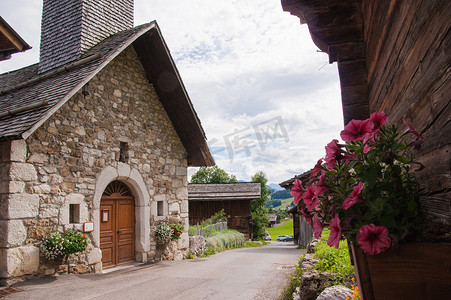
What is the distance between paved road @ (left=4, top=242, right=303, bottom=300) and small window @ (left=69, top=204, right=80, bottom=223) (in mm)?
1071

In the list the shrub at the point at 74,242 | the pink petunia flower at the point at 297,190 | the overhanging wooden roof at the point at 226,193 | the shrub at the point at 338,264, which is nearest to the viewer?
the pink petunia flower at the point at 297,190

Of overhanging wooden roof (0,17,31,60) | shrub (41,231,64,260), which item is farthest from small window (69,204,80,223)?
overhanging wooden roof (0,17,31,60)

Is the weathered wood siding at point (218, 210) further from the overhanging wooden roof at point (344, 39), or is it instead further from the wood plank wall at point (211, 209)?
the overhanging wooden roof at point (344, 39)

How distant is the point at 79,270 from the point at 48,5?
24.2 feet

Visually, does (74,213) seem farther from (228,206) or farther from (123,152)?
(228,206)

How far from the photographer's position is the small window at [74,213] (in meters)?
7.07

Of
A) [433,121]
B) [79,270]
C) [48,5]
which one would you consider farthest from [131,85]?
[433,121]

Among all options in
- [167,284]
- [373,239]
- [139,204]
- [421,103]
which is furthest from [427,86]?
[139,204]

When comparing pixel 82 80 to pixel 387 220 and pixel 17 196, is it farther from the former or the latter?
pixel 387 220

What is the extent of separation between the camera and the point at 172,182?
9922mm

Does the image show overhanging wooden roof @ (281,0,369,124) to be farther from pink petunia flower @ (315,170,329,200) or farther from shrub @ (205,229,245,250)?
shrub @ (205,229,245,250)

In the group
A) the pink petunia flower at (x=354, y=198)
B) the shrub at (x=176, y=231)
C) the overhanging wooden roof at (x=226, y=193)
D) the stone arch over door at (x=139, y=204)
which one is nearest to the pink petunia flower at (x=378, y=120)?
the pink petunia flower at (x=354, y=198)

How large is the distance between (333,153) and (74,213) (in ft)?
21.9

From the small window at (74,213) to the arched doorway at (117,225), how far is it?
3.11 ft
